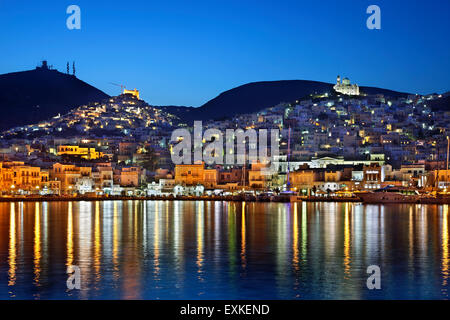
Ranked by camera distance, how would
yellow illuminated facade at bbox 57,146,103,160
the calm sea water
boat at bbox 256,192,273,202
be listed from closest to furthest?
the calm sea water < boat at bbox 256,192,273,202 < yellow illuminated facade at bbox 57,146,103,160

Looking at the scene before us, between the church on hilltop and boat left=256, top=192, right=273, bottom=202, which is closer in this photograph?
boat left=256, top=192, right=273, bottom=202

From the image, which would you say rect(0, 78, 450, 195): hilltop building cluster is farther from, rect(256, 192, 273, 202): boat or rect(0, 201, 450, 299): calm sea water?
rect(0, 201, 450, 299): calm sea water

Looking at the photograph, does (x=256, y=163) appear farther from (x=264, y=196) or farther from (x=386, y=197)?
(x=386, y=197)

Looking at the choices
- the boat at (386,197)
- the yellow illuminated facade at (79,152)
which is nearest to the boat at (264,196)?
the boat at (386,197)

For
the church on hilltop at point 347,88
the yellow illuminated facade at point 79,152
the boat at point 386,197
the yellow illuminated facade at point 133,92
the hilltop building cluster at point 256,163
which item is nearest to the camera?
the boat at point 386,197

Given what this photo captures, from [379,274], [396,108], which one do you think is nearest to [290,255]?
[379,274]

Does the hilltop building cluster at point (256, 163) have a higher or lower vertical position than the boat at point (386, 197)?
higher

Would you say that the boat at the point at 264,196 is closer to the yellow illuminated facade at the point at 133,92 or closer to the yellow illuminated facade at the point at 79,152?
the yellow illuminated facade at the point at 79,152

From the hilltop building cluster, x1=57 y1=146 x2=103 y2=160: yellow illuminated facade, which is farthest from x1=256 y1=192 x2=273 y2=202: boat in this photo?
x1=57 y1=146 x2=103 y2=160: yellow illuminated facade

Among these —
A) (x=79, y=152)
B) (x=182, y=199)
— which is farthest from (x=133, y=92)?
(x=182, y=199)
